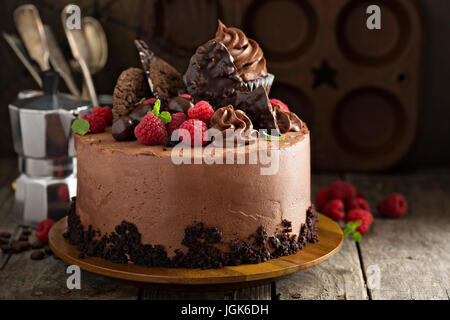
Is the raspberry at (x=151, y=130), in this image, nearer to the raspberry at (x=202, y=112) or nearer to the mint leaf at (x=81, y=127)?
the raspberry at (x=202, y=112)

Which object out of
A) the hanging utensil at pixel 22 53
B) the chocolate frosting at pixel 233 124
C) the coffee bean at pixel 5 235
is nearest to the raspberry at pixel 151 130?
the chocolate frosting at pixel 233 124

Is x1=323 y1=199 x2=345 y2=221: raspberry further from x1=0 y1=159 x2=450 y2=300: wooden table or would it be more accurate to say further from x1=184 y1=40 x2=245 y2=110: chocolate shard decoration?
x1=184 y1=40 x2=245 y2=110: chocolate shard decoration

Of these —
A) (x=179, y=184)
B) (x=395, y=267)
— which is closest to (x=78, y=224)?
(x=179, y=184)

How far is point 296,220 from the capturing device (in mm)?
1864

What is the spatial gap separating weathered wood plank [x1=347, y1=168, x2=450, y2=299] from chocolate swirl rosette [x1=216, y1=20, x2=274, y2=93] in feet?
2.09

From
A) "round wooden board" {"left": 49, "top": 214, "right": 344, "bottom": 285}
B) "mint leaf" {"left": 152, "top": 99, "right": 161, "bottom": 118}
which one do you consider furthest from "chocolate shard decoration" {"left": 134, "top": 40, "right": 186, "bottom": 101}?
"round wooden board" {"left": 49, "top": 214, "right": 344, "bottom": 285}

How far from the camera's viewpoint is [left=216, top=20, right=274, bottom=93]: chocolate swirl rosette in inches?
76.5

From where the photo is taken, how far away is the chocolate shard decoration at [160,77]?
199 cm

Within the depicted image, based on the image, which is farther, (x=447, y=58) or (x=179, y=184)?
(x=447, y=58)

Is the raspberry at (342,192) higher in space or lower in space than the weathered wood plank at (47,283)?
higher

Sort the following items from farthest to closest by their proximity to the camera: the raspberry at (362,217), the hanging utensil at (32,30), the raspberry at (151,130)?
the hanging utensil at (32,30) < the raspberry at (362,217) < the raspberry at (151,130)

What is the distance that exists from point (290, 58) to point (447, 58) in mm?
681

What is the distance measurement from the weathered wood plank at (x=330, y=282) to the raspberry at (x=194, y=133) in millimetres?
462

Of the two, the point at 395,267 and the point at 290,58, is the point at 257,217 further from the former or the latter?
the point at 290,58
